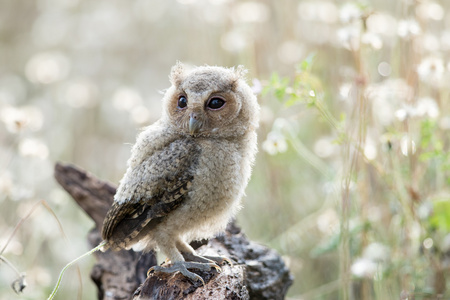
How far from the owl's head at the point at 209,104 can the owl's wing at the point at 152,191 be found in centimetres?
14

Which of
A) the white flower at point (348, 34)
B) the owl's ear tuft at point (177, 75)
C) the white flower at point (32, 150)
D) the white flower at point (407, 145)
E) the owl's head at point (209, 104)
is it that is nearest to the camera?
the owl's head at point (209, 104)

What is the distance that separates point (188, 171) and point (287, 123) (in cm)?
102

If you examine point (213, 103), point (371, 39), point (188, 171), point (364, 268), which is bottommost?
point (364, 268)

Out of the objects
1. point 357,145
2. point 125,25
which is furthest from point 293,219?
point 125,25

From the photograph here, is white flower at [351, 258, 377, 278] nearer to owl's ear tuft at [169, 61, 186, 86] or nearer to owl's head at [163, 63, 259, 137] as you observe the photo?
owl's head at [163, 63, 259, 137]

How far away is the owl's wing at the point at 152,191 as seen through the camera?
254cm

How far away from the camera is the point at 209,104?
2.68 metres

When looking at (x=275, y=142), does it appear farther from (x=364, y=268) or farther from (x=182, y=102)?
(x=364, y=268)

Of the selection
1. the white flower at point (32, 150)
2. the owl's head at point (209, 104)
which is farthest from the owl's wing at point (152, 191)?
the white flower at point (32, 150)

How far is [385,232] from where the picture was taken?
3709mm

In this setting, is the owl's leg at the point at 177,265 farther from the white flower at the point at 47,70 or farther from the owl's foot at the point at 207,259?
the white flower at the point at 47,70

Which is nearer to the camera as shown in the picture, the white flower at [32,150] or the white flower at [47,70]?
the white flower at [32,150]

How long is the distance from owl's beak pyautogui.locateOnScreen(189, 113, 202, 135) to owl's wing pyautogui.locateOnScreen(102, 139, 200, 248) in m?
0.09

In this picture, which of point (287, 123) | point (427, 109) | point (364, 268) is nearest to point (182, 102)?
point (287, 123)
